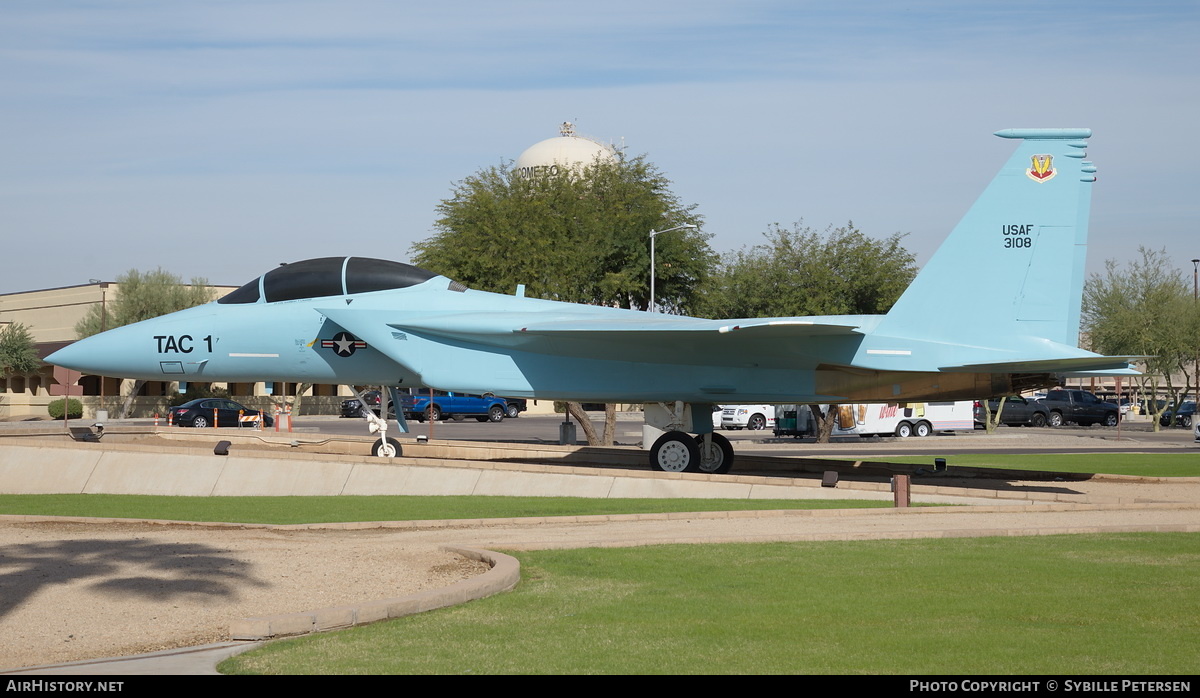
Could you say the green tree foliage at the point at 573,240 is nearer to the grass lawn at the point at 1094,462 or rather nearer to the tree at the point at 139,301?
the grass lawn at the point at 1094,462

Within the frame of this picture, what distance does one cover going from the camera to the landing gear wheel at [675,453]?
18.6 m

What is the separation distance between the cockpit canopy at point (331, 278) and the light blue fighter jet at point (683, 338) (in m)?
0.03

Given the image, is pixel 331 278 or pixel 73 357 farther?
pixel 73 357

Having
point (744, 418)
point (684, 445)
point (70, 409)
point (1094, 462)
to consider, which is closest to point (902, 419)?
point (744, 418)

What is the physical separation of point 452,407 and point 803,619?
53.0m

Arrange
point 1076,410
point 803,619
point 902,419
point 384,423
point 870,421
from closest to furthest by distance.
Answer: point 803,619, point 384,423, point 870,421, point 902,419, point 1076,410

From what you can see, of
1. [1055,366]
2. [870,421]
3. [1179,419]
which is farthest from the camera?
[1179,419]

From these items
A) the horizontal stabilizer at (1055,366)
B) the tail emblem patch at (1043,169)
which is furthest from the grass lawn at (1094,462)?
the tail emblem patch at (1043,169)

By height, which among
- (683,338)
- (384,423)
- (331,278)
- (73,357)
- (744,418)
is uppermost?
(331,278)

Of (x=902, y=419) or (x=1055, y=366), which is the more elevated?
(x=1055, y=366)

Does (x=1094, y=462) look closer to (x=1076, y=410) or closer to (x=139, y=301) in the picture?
(x=1076, y=410)

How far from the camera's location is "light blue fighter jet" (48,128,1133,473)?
17250 millimetres

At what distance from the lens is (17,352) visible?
204 ft

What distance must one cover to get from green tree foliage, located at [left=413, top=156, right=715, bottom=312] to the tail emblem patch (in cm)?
1706
